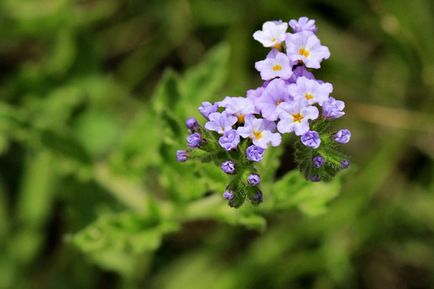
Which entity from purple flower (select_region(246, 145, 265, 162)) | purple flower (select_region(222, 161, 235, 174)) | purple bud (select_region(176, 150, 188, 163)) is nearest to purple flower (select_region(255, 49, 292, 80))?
purple flower (select_region(246, 145, 265, 162))

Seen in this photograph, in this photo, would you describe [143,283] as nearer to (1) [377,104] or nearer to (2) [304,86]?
(1) [377,104]

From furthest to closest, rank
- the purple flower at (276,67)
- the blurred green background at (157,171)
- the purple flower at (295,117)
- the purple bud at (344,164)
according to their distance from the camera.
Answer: the blurred green background at (157,171) → the purple bud at (344,164) → the purple flower at (276,67) → the purple flower at (295,117)

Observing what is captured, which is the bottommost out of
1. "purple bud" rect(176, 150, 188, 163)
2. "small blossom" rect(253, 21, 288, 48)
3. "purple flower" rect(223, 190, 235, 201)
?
"purple flower" rect(223, 190, 235, 201)

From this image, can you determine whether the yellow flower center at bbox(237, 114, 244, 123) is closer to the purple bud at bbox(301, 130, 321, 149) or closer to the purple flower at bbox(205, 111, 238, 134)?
the purple flower at bbox(205, 111, 238, 134)

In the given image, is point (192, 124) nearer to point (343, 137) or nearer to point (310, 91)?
point (310, 91)

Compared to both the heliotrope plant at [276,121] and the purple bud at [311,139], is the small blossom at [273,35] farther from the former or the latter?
the purple bud at [311,139]

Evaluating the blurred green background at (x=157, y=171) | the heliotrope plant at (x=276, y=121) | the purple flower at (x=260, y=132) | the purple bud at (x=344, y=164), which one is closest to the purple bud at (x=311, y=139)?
the heliotrope plant at (x=276, y=121)

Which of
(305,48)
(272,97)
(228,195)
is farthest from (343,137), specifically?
(228,195)

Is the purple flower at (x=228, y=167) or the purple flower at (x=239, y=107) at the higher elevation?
the purple flower at (x=239, y=107)
